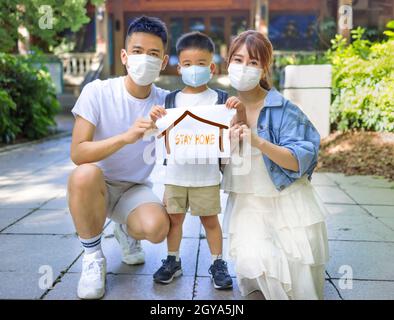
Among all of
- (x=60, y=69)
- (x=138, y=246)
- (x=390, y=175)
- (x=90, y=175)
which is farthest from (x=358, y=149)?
(x=60, y=69)

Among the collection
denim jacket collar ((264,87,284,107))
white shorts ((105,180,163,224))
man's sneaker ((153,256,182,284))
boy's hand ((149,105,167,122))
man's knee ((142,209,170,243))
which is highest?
denim jacket collar ((264,87,284,107))

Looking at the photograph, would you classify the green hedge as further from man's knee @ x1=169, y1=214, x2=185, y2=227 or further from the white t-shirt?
man's knee @ x1=169, y1=214, x2=185, y2=227

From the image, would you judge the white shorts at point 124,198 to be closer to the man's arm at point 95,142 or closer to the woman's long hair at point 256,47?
the man's arm at point 95,142

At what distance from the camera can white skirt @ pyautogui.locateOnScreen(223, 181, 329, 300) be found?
2232 millimetres

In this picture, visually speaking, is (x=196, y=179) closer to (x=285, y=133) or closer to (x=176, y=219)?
(x=176, y=219)

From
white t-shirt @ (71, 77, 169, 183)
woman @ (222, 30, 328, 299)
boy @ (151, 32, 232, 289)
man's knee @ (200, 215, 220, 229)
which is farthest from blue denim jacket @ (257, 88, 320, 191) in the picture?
white t-shirt @ (71, 77, 169, 183)

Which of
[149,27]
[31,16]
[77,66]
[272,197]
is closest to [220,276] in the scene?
[272,197]

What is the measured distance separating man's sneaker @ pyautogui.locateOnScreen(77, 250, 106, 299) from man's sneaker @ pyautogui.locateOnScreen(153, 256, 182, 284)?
303 millimetres

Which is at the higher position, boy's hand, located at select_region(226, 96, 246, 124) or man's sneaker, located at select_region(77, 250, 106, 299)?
boy's hand, located at select_region(226, 96, 246, 124)

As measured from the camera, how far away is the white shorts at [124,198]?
270 cm

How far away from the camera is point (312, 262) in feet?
7.37

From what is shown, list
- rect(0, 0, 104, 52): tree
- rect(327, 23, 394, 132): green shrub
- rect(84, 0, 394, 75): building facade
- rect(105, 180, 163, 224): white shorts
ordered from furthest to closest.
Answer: rect(84, 0, 394, 75): building facade, rect(0, 0, 104, 52): tree, rect(327, 23, 394, 132): green shrub, rect(105, 180, 163, 224): white shorts

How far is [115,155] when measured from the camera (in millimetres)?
2725

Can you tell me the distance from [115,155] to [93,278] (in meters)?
0.71
